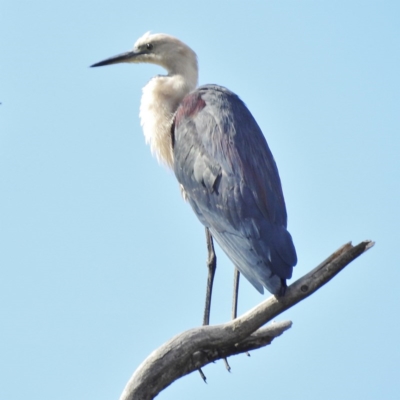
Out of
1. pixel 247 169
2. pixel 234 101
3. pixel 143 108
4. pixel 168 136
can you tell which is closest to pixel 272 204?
pixel 247 169

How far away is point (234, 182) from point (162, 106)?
1345mm

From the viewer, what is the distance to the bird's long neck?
247 inches

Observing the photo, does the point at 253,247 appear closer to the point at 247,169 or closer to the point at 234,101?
the point at 247,169

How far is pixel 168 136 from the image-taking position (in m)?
6.21

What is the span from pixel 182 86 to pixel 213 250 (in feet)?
4.06

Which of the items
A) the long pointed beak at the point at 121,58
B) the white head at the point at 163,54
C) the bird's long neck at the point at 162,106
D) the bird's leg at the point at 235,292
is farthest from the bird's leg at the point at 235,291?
the long pointed beak at the point at 121,58

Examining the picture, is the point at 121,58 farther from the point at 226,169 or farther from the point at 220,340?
the point at 220,340

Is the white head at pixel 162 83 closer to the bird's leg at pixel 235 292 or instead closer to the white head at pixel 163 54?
the white head at pixel 163 54

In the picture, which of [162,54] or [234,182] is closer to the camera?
[234,182]

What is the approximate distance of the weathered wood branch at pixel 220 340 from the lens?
160 inches

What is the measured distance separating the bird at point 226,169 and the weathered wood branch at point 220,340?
110 millimetres

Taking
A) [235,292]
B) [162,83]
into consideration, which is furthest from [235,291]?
[162,83]

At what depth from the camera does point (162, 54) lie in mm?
6688

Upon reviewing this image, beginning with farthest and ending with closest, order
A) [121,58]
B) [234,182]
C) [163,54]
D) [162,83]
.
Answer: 1. [121,58]
2. [163,54]
3. [162,83]
4. [234,182]
